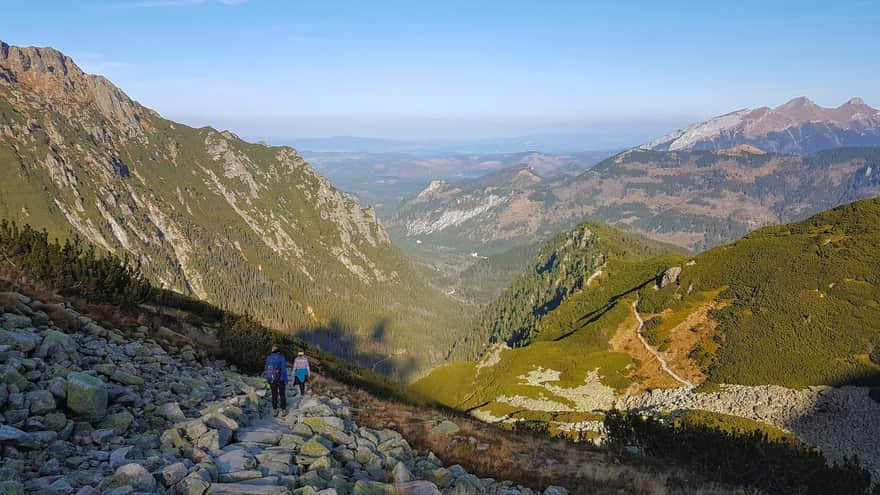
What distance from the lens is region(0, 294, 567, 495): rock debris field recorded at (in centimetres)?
1001

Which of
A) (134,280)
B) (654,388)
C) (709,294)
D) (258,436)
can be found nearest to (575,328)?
(709,294)

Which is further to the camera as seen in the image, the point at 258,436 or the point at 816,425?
the point at 816,425

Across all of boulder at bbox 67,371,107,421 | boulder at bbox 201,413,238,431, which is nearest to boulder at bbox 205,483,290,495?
boulder at bbox 201,413,238,431

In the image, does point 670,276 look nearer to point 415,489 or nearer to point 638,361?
point 638,361

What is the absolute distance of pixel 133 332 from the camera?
76.1ft

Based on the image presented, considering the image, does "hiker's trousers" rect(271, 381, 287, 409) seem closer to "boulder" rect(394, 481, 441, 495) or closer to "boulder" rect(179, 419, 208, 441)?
"boulder" rect(179, 419, 208, 441)

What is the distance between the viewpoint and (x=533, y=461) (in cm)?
1980

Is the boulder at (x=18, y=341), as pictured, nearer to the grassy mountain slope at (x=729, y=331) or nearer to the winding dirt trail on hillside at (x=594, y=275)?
the grassy mountain slope at (x=729, y=331)

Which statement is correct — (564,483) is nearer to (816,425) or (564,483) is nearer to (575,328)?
(816,425)

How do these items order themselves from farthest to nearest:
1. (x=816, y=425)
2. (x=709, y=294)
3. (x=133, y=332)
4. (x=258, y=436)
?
(x=709, y=294) < (x=816, y=425) < (x=133, y=332) < (x=258, y=436)

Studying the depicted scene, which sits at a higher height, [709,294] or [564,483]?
[564,483]

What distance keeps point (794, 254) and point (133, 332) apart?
12286 centimetres

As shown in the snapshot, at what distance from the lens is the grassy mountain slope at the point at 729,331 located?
83500 millimetres

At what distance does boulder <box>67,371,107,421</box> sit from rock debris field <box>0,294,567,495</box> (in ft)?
0.09
